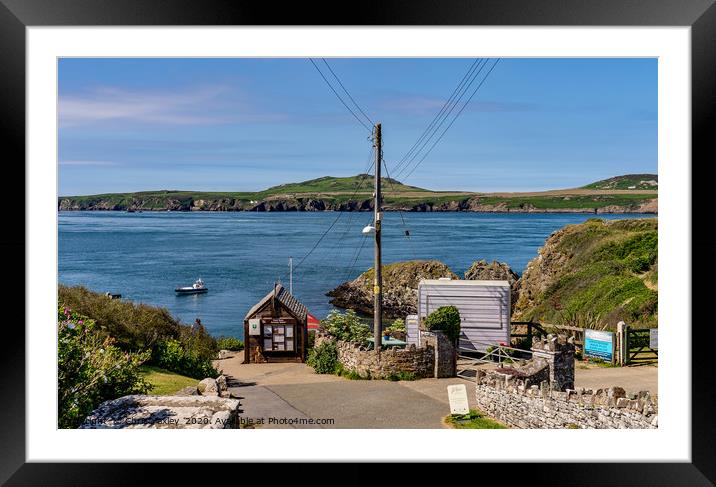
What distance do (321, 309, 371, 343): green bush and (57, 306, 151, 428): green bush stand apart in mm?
4361

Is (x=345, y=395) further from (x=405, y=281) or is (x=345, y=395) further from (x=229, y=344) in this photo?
(x=405, y=281)

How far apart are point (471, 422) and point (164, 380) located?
424 cm

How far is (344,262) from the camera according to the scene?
25703 millimetres

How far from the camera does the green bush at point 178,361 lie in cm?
973

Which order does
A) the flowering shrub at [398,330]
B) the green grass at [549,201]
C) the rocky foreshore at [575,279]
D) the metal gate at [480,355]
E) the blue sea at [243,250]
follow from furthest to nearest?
1. the green grass at [549,201]
2. the blue sea at [243,250]
3. the rocky foreshore at [575,279]
4. the flowering shrub at [398,330]
5. the metal gate at [480,355]

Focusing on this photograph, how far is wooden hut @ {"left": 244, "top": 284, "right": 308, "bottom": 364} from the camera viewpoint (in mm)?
10797

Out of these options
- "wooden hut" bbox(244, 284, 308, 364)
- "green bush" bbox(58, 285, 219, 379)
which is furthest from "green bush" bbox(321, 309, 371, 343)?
"green bush" bbox(58, 285, 219, 379)

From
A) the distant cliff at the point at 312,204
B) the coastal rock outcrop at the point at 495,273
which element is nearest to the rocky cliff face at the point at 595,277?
the coastal rock outcrop at the point at 495,273

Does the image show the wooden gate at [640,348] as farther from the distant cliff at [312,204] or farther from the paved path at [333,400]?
the distant cliff at [312,204]
